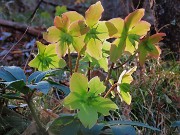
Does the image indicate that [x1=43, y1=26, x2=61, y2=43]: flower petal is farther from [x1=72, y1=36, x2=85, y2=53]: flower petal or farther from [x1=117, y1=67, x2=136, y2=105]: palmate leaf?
[x1=117, y1=67, x2=136, y2=105]: palmate leaf

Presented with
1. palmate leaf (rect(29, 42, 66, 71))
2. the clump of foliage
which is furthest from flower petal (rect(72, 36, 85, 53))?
palmate leaf (rect(29, 42, 66, 71))

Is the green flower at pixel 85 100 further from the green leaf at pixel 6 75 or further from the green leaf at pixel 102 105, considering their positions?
the green leaf at pixel 6 75

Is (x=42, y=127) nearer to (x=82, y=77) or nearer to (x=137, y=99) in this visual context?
(x=82, y=77)

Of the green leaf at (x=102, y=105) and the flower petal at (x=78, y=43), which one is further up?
the flower petal at (x=78, y=43)

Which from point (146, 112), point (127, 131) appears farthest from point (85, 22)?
point (146, 112)

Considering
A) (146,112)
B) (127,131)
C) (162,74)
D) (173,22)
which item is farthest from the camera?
(173,22)

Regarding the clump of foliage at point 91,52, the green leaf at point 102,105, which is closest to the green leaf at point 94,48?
the clump of foliage at point 91,52
